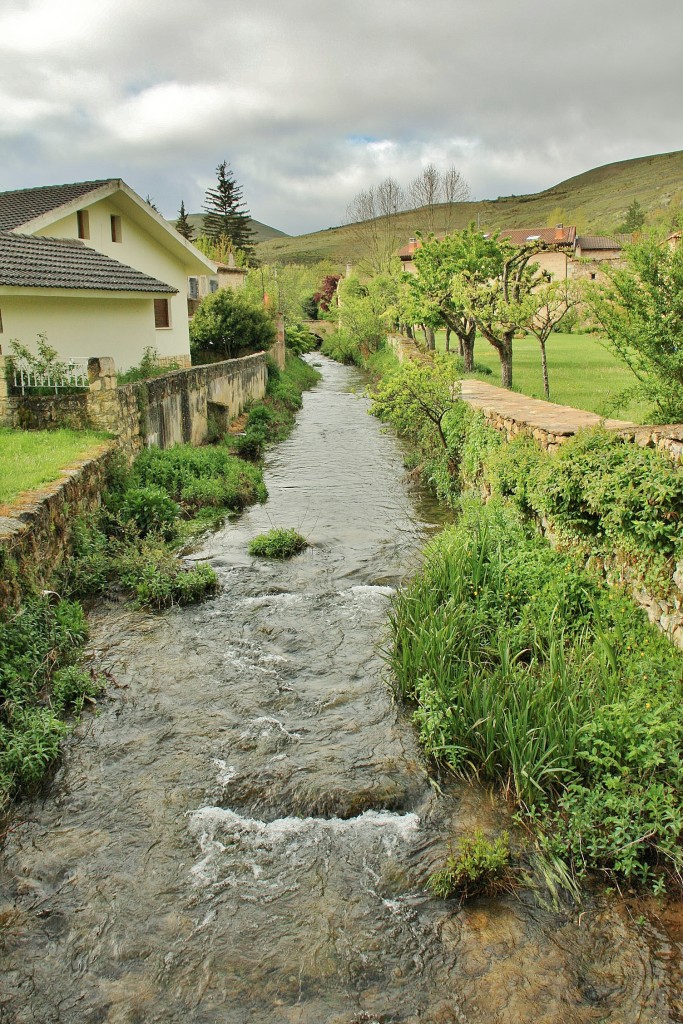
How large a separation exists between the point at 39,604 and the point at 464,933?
484 cm

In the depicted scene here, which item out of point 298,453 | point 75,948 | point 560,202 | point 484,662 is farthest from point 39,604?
point 560,202

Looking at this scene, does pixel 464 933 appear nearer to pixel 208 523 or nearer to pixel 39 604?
pixel 39 604

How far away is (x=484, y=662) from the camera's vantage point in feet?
20.2

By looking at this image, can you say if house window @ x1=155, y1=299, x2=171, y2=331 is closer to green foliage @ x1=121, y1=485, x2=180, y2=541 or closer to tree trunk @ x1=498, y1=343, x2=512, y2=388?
tree trunk @ x1=498, y1=343, x2=512, y2=388

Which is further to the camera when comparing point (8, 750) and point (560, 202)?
point (560, 202)

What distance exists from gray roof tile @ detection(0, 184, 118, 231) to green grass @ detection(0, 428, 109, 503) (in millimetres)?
10485

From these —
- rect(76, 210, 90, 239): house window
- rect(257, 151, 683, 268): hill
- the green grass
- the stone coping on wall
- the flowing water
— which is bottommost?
the flowing water

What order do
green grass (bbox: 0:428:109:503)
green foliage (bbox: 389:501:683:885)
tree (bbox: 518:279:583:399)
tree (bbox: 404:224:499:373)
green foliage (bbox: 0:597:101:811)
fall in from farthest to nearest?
tree (bbox: 404:224:499:373) → tree (bbox: 518:279:583:399) → green grass (bbox: 0:428:109:503) → green foliage (bbox: 0:597:101:811) → green foliage (bbox: 389:501:683:885)

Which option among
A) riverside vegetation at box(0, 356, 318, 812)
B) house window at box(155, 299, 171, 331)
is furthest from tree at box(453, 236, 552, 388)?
house window at box(155, 299, 171, 331)

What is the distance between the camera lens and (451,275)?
2080 cm

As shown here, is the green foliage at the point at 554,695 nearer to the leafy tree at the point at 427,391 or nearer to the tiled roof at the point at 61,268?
the leafy tree at the point at 427,391

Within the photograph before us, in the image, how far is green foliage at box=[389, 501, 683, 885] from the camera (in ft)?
14.7

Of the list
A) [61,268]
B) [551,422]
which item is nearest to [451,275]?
[61,268]

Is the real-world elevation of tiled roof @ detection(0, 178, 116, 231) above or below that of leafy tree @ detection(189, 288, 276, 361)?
above
